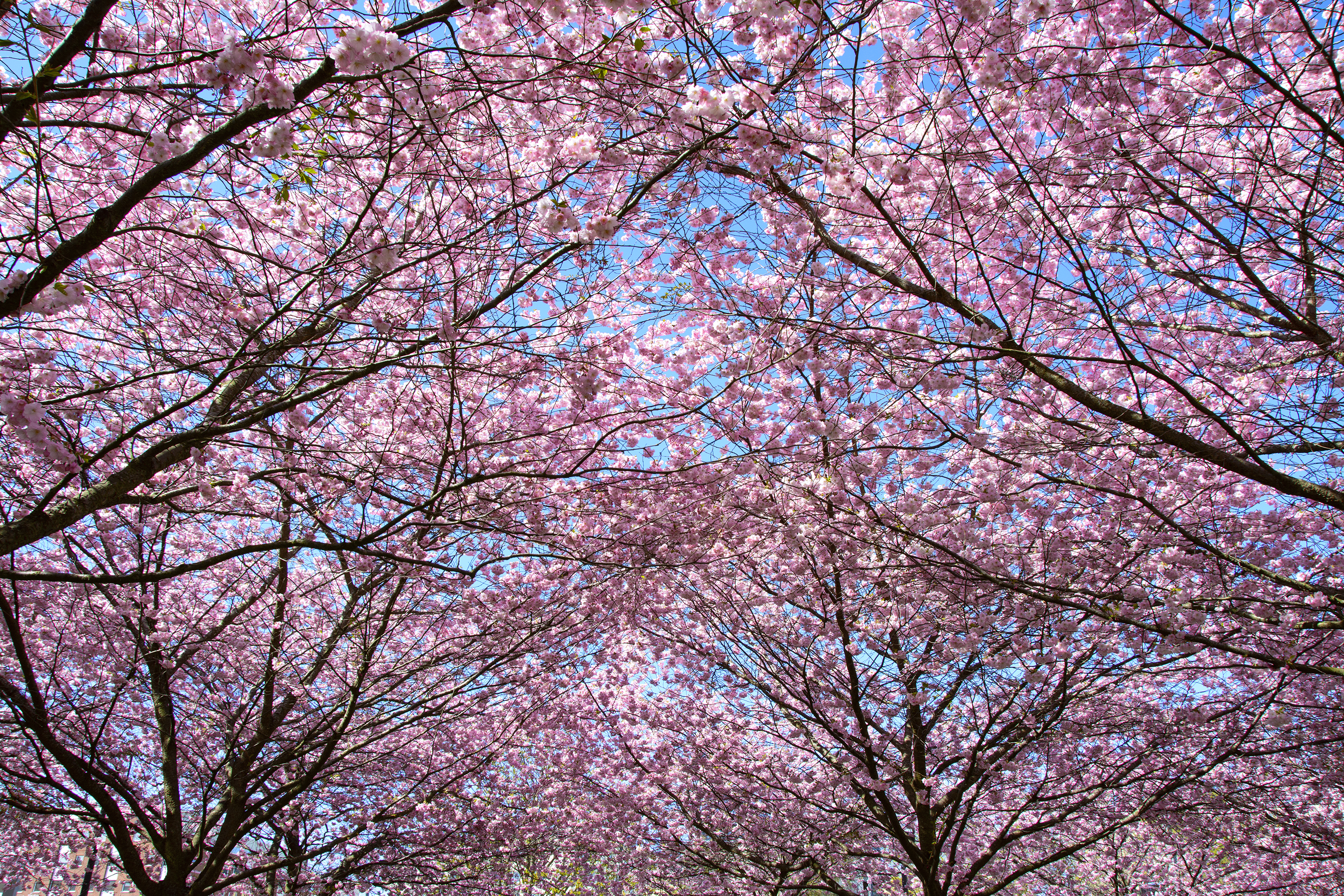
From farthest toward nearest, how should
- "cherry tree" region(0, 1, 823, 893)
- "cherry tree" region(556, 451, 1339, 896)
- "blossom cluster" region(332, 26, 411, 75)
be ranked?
1. "cherry tree" region(556, 451, 1339, 896)
2. "cherry tree" region(0, 1, 823, 893)
3. "blossom cluster" region(332, 26, 411, 75)

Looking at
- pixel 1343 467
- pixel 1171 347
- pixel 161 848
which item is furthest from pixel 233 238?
pixel 1343 467

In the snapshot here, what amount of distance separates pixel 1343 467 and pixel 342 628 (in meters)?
7.75

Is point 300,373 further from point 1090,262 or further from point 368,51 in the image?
point 1090,262

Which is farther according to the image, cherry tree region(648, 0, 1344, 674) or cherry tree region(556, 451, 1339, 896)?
cherry tree region(556, 451, 1339, 896)

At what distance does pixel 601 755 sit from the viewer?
37.5 ft

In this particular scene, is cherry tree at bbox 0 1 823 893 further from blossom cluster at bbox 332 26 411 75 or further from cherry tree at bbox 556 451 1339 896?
cherry tree at bbox 556 451 1339 896

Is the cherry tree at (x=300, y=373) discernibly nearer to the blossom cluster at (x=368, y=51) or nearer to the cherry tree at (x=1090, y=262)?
the blossom cluster at (x=368, y=51)

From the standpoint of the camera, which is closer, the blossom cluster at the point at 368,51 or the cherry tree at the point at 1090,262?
the blossom cluster at the point at 368,51

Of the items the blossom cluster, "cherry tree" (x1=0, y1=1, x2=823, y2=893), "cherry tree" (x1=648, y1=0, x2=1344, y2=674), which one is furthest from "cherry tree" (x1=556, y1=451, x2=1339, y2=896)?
the blossom cluster

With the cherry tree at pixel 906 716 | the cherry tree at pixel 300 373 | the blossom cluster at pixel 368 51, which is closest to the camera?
the blossom cluster at pixel 368 51

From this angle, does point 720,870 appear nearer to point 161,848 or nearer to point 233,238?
point 161,848

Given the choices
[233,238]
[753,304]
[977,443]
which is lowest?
[977,443]

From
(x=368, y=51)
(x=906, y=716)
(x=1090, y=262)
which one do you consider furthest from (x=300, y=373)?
(x=906, y=716)

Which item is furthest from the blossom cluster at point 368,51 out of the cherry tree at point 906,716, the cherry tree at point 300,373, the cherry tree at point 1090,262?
the cherry tree at point 906,716
